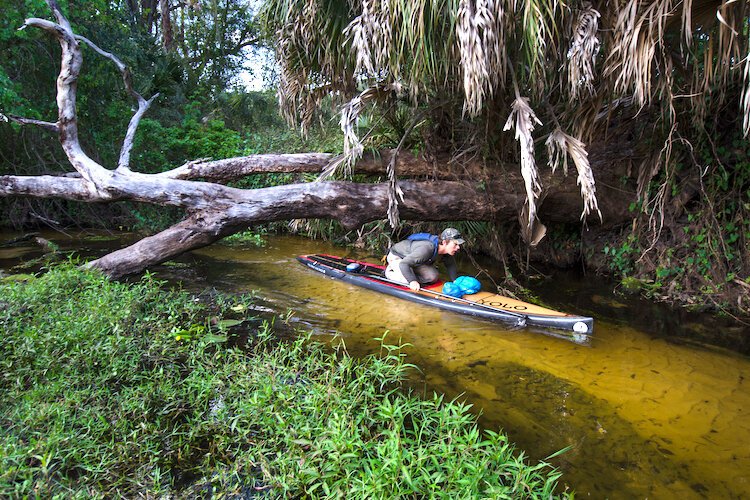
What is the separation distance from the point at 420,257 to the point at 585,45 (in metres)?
3.09

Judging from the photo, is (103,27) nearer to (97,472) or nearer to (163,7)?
(163,7)

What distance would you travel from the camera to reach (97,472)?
2.31 metres

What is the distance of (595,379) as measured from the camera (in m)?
3.88

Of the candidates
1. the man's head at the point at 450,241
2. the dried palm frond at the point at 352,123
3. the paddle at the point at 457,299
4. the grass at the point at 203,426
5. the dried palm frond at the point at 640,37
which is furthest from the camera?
the man's head at the point at 450,241

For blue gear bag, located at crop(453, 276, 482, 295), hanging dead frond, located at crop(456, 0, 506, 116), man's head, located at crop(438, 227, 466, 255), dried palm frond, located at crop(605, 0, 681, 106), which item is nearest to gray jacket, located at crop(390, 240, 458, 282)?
man's head, located at crop(438, 227, 466, 255)

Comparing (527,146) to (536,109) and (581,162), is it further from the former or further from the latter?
(536,109)

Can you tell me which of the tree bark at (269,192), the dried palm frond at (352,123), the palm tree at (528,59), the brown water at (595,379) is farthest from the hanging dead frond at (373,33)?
the brown water at (595,379)

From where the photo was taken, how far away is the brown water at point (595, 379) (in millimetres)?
2758

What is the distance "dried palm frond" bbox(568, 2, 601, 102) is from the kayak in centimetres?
247

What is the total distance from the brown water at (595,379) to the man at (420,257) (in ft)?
1.53

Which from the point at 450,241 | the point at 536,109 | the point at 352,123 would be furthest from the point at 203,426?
the point at 536,109

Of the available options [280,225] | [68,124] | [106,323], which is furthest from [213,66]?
[106,323]

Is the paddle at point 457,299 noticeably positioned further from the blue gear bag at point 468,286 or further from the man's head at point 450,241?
the man's head at point 450,241

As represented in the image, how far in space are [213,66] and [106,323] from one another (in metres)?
15.2
